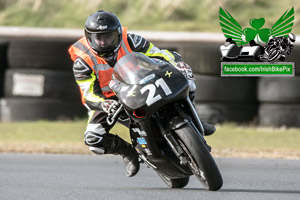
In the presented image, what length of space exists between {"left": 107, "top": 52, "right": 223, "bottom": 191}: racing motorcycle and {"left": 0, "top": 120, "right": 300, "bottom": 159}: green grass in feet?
13.2

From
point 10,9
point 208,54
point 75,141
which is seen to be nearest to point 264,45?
point 208,54

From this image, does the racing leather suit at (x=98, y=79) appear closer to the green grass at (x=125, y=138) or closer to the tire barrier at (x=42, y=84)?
the green grass at (x=125, y=138)

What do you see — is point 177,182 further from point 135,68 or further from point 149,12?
point 149,12

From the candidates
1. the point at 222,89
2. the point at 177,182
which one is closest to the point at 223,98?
the point at 222,89

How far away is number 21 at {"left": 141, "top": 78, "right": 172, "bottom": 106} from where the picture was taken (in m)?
5.35

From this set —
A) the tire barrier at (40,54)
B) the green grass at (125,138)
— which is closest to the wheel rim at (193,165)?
the green grass at (125,138)

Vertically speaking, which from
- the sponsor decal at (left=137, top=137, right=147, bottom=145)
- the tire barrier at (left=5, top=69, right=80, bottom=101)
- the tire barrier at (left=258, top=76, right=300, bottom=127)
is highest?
the sponsor decal at (left=137, top=137, right=147, bottom=145)

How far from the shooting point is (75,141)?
11.5m

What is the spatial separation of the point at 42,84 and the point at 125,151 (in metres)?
5.92

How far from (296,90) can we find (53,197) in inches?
264

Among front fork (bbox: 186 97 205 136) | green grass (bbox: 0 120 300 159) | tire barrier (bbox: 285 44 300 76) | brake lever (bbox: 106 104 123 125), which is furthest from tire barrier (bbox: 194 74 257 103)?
front fork (bbox: 186 97 205 136)

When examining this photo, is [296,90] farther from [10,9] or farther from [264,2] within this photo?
[10,9]

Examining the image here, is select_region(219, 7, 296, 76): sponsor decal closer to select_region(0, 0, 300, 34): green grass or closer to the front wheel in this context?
select_region(0, 0, 300, 34): green grass

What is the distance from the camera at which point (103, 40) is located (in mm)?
6230
